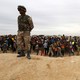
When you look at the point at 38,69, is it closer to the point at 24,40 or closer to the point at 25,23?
the point at 24,40

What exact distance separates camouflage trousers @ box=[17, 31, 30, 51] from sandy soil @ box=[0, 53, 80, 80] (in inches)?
17.7

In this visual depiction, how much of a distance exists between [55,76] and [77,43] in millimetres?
14536

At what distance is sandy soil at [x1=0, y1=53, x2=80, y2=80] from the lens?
25.6 ft

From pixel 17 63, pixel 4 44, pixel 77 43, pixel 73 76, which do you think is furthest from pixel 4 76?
pixel 77 43

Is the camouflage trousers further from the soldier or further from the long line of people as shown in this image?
the long line of people

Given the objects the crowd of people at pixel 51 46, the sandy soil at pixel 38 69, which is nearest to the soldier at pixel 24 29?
the sandy soil at pixel 38 69

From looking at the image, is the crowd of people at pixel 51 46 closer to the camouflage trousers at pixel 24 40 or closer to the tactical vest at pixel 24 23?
the camouflage trousers at pixel 24 40

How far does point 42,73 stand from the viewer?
8.00 metres

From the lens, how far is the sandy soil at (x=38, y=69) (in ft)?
25.6

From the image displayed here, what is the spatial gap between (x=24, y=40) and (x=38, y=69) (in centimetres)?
161

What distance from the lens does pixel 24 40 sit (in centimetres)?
950

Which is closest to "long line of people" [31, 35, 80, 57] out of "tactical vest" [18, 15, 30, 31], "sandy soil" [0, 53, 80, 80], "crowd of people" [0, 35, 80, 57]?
"crowd of people" [0, 35, 80, 57]

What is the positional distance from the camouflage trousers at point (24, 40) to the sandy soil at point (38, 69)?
449 mm

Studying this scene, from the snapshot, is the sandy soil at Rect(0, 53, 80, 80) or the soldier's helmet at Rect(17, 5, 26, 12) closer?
the sandy soil at Rect(0, 53, 80, 80)
